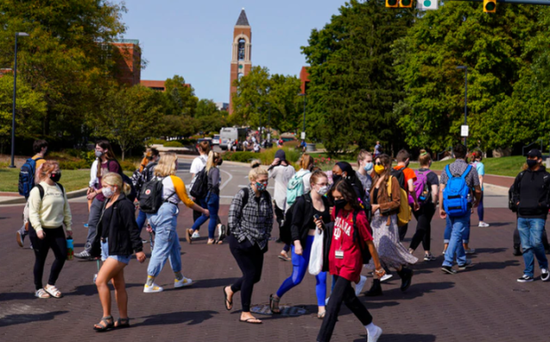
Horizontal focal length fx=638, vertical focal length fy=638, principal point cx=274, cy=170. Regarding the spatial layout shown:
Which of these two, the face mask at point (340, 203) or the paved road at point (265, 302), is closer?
the face mask at point (340, 203)

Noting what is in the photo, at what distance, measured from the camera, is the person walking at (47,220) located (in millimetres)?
7539

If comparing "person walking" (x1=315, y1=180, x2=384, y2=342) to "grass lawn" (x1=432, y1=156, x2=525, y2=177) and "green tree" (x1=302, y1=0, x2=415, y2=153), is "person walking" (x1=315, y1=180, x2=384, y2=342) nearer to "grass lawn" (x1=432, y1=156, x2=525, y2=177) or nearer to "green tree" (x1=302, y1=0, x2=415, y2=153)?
"grass lawn" (x1=432, y1=156, x2=525, y2=177)

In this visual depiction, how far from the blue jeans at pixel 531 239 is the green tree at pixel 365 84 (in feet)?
153

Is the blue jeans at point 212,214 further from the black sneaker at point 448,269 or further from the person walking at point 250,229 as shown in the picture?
the person walking at point 250,229

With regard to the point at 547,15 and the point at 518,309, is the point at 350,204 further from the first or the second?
the point at 547,15

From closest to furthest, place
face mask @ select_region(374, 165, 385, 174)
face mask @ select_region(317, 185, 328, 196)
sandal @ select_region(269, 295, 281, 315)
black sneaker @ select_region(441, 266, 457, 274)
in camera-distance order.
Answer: face mask @ select_region(317, 185, 328, 196) → sandal @ select_region(269, 295, 281, 315) → face mask @ select_region(374, 165, 385, 174) → black sneaker @ select_region(441, 266, 457, 274)

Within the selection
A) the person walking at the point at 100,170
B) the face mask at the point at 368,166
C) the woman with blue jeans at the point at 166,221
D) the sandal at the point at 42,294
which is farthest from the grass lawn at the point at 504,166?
the sandal at the point at 42,294

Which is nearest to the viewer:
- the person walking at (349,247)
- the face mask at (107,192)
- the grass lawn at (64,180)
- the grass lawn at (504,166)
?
the person walking at (349,247)

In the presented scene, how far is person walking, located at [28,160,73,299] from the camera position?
7539 mm

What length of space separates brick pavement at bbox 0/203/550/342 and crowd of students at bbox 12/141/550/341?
245mm

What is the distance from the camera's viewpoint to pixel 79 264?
32.5 ft

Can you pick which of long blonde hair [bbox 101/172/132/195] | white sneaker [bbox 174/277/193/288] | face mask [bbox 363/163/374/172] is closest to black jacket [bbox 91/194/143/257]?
long blonde hair [bbox 101/172/132/195]

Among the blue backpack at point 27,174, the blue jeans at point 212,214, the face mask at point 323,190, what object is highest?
the face mask at point 323,190

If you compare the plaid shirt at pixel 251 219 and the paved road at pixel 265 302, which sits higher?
the plaid shirt at pixel 251 219
